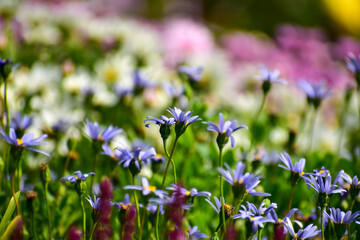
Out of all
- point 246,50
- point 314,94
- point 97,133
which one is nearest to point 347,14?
point 246,50

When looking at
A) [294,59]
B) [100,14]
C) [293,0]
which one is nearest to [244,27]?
[293,0]

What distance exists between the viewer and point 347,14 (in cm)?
426

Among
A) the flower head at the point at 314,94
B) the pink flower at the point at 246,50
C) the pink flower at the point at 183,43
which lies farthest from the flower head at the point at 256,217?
the pink flower at the point at 246,50

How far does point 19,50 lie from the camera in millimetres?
2045

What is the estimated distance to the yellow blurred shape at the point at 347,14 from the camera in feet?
13.8

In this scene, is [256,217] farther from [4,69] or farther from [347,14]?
[347,14]

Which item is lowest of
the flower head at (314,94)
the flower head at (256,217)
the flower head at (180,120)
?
the flower head at (256,217)

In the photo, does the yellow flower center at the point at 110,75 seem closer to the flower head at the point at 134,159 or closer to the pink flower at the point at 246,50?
the flower head at the point at 134,159

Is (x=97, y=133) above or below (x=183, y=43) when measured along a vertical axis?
above

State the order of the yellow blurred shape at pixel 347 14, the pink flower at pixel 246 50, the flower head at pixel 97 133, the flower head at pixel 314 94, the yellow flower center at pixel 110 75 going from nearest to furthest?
the flower head at pixel 97 133 < the flower head at pixel 314 94 < the yellow flower center at pixel 110 75 < the pink flower at pixel 246 50 < the yellow blurred shape at pixel 347 14

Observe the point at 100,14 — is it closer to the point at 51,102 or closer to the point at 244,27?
the point at 244,27

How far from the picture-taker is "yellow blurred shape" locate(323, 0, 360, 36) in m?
4.19

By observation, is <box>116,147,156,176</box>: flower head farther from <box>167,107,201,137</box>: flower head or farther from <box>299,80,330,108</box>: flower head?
<box>299,80,330,108</box>: flower head

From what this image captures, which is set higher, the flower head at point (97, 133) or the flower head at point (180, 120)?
the flower head at point (180, 120)
